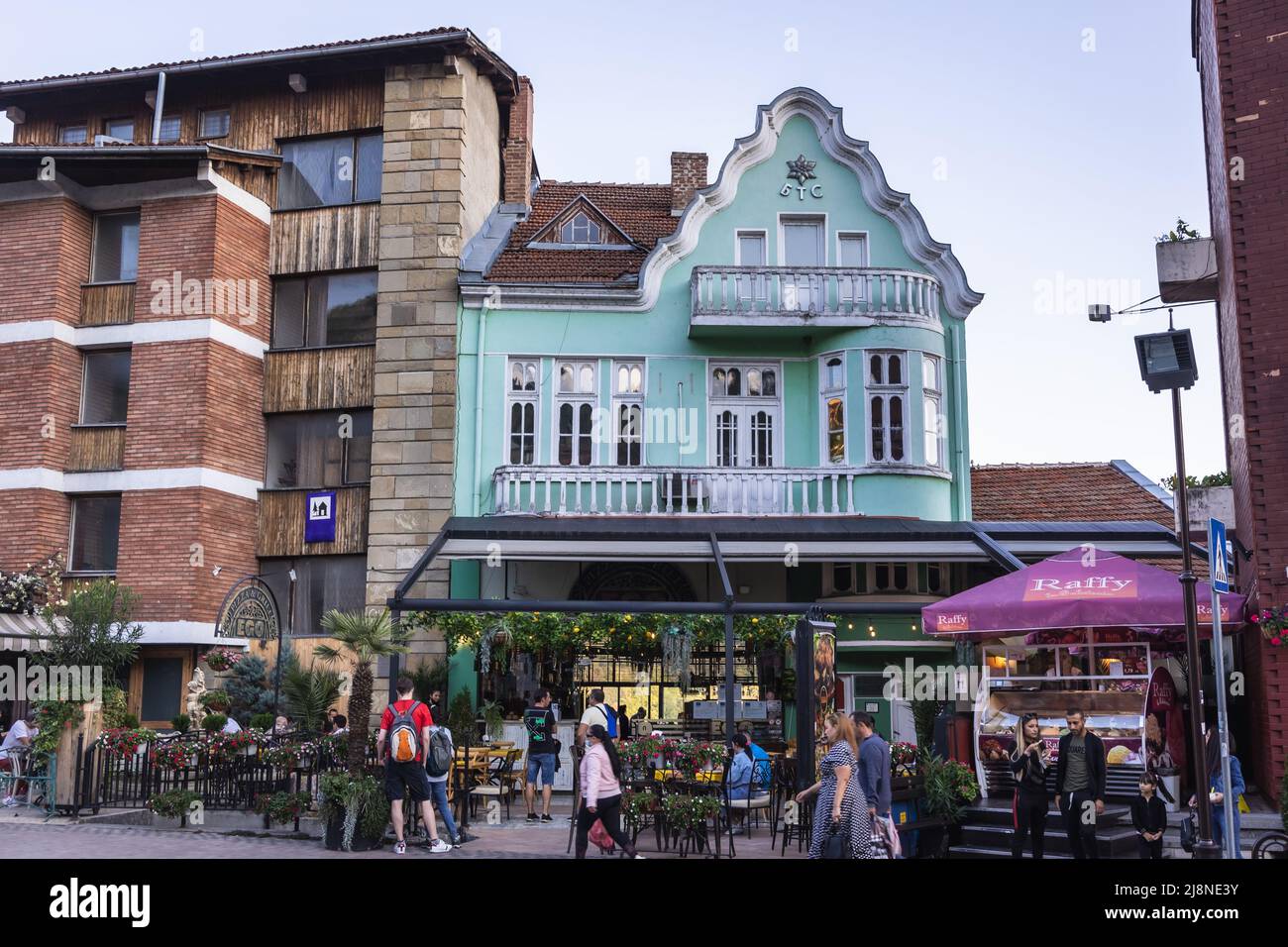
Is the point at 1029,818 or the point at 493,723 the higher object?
the point at 493,723

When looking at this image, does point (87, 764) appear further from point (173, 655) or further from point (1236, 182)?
point (1236, 182)

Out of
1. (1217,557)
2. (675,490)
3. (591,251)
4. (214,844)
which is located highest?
(591,251)

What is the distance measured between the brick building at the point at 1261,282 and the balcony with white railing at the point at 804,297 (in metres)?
6.35

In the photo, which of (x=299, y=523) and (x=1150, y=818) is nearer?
(x=1150, y=818)

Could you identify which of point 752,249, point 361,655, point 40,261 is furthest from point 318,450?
point 361,655

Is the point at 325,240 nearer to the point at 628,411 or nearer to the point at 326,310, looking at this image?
the point at 326,310

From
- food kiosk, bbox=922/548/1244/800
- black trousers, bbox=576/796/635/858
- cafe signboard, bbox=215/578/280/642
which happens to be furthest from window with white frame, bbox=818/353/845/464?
black trousers, bbox=576/796/635/858

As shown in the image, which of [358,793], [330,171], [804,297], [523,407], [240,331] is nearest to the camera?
[358,793]

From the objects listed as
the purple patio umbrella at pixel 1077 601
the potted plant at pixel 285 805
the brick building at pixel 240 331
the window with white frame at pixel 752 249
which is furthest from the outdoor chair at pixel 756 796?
the window with white frame at pixel 752 249

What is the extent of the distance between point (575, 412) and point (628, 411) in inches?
39.3

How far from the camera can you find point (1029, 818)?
1242 cm

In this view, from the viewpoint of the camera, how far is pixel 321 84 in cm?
2478

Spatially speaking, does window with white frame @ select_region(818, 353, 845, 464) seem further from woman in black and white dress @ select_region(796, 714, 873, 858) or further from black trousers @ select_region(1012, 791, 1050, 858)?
woman in black and white dress @ select_region(796, 714, 873, 858)

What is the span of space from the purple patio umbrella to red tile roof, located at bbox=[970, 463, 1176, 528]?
30.8ft
